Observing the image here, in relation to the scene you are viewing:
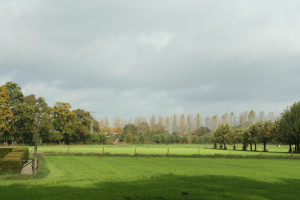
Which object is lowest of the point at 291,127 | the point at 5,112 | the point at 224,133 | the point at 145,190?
the point at 224,133

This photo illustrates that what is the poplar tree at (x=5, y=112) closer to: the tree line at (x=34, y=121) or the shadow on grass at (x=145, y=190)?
the tree line at (x=34, y=121)

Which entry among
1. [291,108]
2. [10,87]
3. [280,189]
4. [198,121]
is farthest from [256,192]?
[198,121]

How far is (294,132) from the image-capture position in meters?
56.0

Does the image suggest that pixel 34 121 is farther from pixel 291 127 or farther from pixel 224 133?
pixel 291 127

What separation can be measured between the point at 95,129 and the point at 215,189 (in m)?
102

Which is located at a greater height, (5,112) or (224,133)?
(5,112)

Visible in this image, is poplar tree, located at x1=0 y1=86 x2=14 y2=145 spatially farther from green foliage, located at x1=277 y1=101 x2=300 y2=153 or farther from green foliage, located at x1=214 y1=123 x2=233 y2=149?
green foliage, located at x1=277 y1=101 x2=300 y2=153

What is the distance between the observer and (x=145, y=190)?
12.3m

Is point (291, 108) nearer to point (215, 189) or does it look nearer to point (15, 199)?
point (215, 189)

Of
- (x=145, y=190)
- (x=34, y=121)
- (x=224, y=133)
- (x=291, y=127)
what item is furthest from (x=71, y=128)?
(x=145, y=190)

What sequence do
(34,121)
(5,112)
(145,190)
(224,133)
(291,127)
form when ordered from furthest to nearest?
(34,121) < (224,133) < (5,112) < (291,127) < (145,190)

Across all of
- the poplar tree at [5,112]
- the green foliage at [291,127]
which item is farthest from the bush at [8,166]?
the poplar tree at [5,112]

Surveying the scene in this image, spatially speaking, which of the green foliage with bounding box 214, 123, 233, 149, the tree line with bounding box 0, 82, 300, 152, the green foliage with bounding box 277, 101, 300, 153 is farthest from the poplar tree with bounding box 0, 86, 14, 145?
the green foliage with bounding box 277, 101, 300, 153

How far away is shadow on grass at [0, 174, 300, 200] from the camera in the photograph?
11.0m
